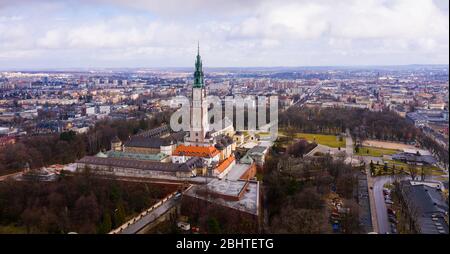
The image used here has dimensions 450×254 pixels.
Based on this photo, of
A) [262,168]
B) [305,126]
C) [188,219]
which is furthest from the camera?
[305,126]

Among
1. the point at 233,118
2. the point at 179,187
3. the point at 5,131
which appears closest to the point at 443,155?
the point at 179,187

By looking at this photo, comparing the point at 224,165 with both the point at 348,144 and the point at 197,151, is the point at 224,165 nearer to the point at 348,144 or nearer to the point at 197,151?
the point at 197,151

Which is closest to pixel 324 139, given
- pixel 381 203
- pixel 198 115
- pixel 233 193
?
pixel 198 115

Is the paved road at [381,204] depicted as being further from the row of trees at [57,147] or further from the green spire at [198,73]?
the row of trees at [57,147]
